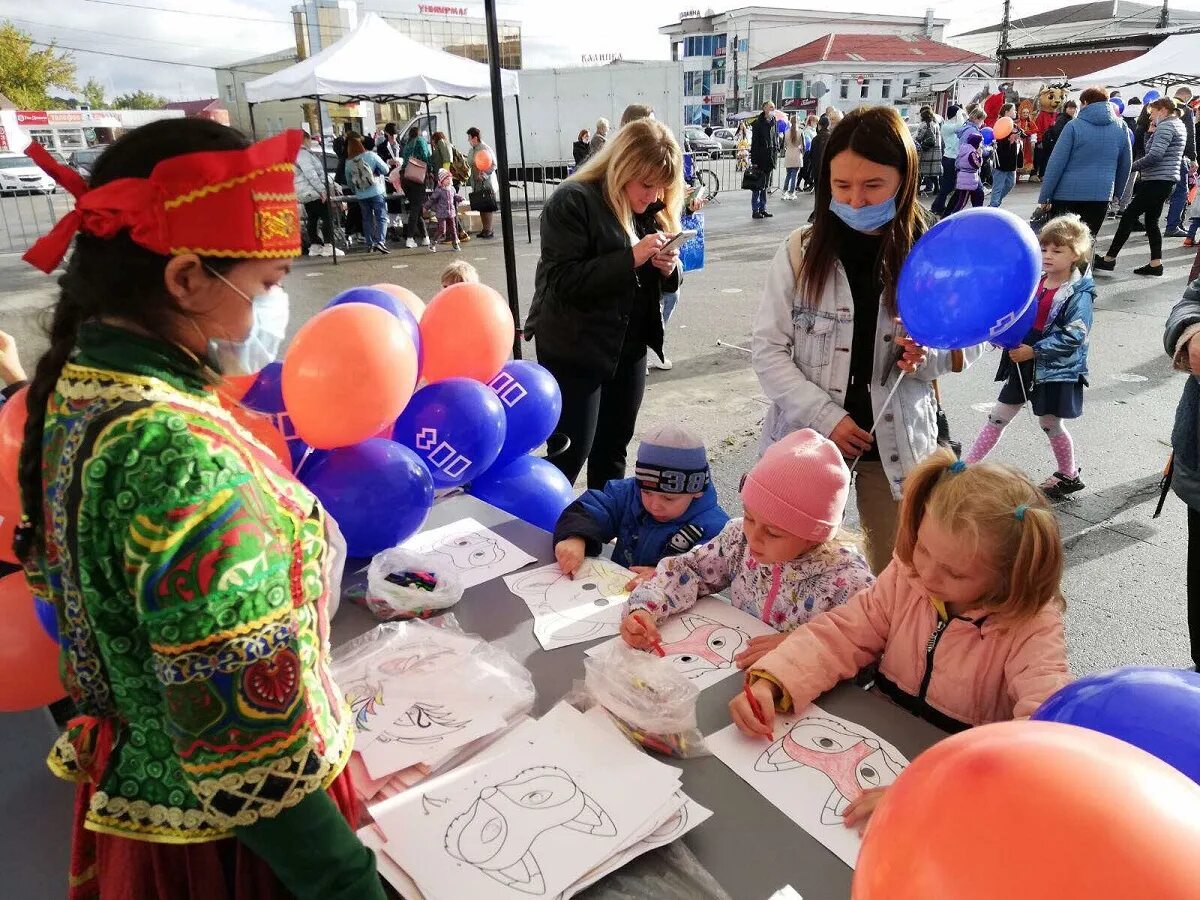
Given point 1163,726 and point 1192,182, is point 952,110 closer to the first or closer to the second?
point 1192,182

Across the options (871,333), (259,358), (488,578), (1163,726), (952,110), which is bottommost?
(488,578)

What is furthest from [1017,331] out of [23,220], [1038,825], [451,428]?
[23,220]

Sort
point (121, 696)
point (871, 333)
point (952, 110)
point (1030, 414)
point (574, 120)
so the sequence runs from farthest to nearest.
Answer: point (574, 120)
point (952, 110)
point (1030, 414)
point (871, 333)
point (121, 696)

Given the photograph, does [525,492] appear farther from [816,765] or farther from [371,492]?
[816,765]

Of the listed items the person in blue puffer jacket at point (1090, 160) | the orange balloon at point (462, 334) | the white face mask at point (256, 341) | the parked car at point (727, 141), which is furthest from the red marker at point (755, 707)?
the parked car at point (727, 141)

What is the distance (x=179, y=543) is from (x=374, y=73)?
402 inches

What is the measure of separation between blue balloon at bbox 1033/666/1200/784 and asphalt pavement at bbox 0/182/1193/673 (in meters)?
1.26

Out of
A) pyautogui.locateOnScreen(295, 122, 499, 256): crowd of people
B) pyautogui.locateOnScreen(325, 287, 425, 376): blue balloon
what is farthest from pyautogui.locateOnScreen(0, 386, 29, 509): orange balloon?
pyautogui.locateOnScreen(295, 122, 499, 256): crowd of people

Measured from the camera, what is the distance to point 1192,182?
450 inches

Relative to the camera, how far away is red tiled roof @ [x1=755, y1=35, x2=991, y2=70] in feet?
155

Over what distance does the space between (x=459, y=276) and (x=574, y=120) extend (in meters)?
16.9

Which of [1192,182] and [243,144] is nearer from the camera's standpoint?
[243,144]

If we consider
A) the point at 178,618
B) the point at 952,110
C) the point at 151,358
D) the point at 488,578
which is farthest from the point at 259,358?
the point at 952,110

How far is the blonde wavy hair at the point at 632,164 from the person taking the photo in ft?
8.77
